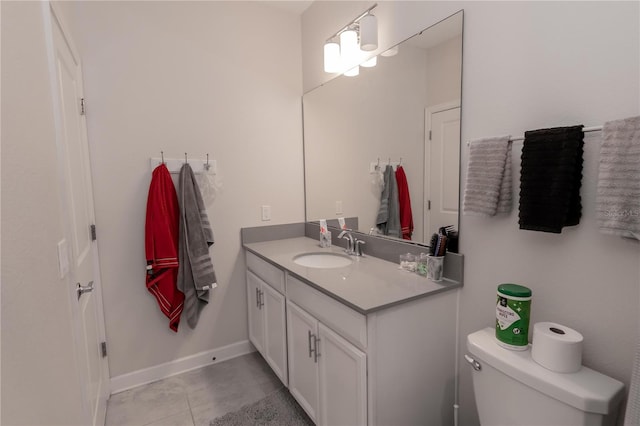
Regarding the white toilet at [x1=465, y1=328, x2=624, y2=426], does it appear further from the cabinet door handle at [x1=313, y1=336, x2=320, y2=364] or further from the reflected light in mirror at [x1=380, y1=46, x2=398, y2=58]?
the reflected light in mirror at [x1=380, y1=46, x2=398, y2=58]

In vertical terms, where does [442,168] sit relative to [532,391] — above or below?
above

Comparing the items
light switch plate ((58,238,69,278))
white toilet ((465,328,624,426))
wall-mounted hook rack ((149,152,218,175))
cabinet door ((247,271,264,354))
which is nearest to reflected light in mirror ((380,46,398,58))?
wall-mounted hook rack ((149,152,218,175))

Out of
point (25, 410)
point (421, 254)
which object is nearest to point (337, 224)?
point (421, 254)

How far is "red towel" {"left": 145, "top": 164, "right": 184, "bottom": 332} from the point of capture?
2047 millimetres

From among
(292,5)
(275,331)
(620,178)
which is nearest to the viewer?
(620,178)

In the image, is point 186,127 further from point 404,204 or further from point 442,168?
point 442,168

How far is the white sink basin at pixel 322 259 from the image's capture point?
2.06 meters

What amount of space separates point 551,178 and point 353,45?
141cm

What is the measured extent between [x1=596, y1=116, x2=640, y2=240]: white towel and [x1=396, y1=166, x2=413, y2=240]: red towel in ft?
2.93

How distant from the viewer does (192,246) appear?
2.15m

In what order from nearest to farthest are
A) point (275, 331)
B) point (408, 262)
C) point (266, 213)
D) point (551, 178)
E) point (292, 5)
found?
point (551, 178), point (408, 262), point (275, 331), point (292, 5), point (266, 213)

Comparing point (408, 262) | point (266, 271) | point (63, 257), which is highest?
point (63, 257)

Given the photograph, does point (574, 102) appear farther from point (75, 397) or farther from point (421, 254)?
point (75, 397)

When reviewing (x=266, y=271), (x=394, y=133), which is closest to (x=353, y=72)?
(x=394, y=133)
